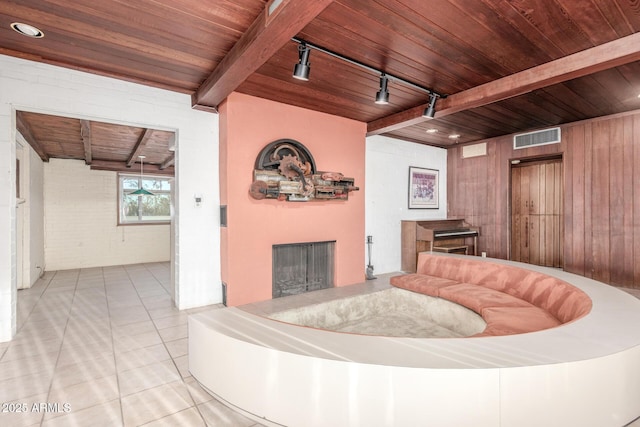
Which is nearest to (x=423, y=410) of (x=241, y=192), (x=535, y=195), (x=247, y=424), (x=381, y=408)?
(x=381, y=408)

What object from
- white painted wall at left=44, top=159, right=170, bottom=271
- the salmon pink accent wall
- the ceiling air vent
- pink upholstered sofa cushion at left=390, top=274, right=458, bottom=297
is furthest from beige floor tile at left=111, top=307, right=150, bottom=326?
the ceiling air vent

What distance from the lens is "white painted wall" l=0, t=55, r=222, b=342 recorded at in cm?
284

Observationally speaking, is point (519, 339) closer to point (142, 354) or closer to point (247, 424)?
point (247, 424)

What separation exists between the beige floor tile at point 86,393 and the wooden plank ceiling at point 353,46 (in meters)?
2.72

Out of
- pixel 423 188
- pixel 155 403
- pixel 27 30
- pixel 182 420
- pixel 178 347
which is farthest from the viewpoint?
pixel 423 188

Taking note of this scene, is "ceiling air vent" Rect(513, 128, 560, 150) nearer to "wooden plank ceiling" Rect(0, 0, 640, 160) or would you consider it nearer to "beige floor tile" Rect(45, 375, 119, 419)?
"wooden plank ceiling" Rect(0, 0, 640, 160)

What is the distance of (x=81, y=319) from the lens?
3.45 meters

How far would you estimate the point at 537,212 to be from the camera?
237 inches

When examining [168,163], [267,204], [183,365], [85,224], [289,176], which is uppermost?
[168,163]

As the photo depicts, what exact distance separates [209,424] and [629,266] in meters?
5.95

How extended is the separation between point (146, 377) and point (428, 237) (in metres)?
4.85

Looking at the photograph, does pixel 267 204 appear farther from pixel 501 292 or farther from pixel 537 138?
pixel 537 138

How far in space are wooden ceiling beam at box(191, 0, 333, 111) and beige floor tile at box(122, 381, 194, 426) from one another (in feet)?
8.55

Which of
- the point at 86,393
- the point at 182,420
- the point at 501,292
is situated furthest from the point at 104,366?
the point at 501,292
